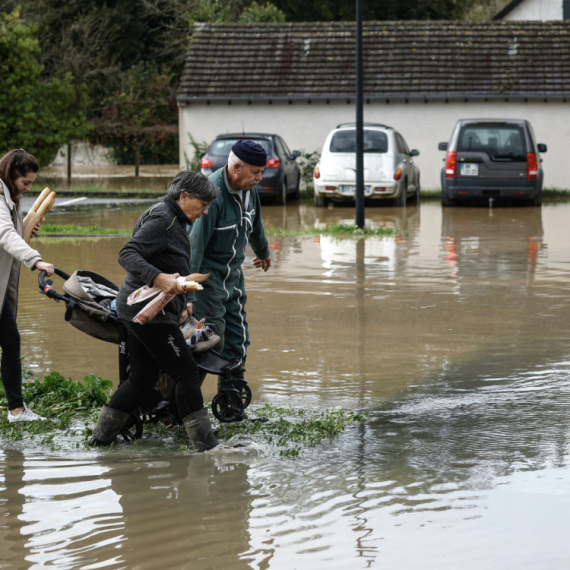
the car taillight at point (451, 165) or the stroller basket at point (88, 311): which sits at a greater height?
the car taillight at point (451, 165)

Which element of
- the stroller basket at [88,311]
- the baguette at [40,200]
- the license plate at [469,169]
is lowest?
the stroller basket at [88,311]

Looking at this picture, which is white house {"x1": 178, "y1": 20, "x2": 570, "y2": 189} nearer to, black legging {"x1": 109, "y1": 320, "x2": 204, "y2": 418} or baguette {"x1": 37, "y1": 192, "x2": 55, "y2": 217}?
baguette {"x1": 37, "y1": 192, "x2": 55, "y2": 217}

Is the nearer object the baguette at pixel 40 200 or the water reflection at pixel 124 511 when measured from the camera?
the water reflection at pixel 124 511

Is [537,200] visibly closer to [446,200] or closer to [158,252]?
[446,200]

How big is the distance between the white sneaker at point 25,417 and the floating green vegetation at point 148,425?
3 cm

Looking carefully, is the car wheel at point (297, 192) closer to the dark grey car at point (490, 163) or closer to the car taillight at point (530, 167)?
the dark grey car at point (490, 163)

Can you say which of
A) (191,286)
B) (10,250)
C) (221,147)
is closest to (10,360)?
(10,250)

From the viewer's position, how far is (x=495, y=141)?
22.5m

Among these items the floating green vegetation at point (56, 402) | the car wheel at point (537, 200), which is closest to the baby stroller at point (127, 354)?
the floating green vegetation at point (56, 402)

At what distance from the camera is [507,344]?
8.59m

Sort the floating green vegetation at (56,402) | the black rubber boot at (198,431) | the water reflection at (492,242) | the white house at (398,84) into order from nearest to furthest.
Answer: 1. the black rubber boot at (198,431)
2. the floating green vegetation at (56,402)
3. the water reflection at (492,242)
4. the white house at (398,84)

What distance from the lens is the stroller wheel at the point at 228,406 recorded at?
6035mm

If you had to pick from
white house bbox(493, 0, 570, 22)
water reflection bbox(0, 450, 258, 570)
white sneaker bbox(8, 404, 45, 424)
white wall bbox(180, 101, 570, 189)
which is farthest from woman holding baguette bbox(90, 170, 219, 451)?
white house bbox(493, 0, 570, 22)

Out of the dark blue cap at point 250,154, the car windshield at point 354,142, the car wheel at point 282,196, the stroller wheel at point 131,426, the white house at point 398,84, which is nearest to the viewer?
the stroller wheel at point 131,426
